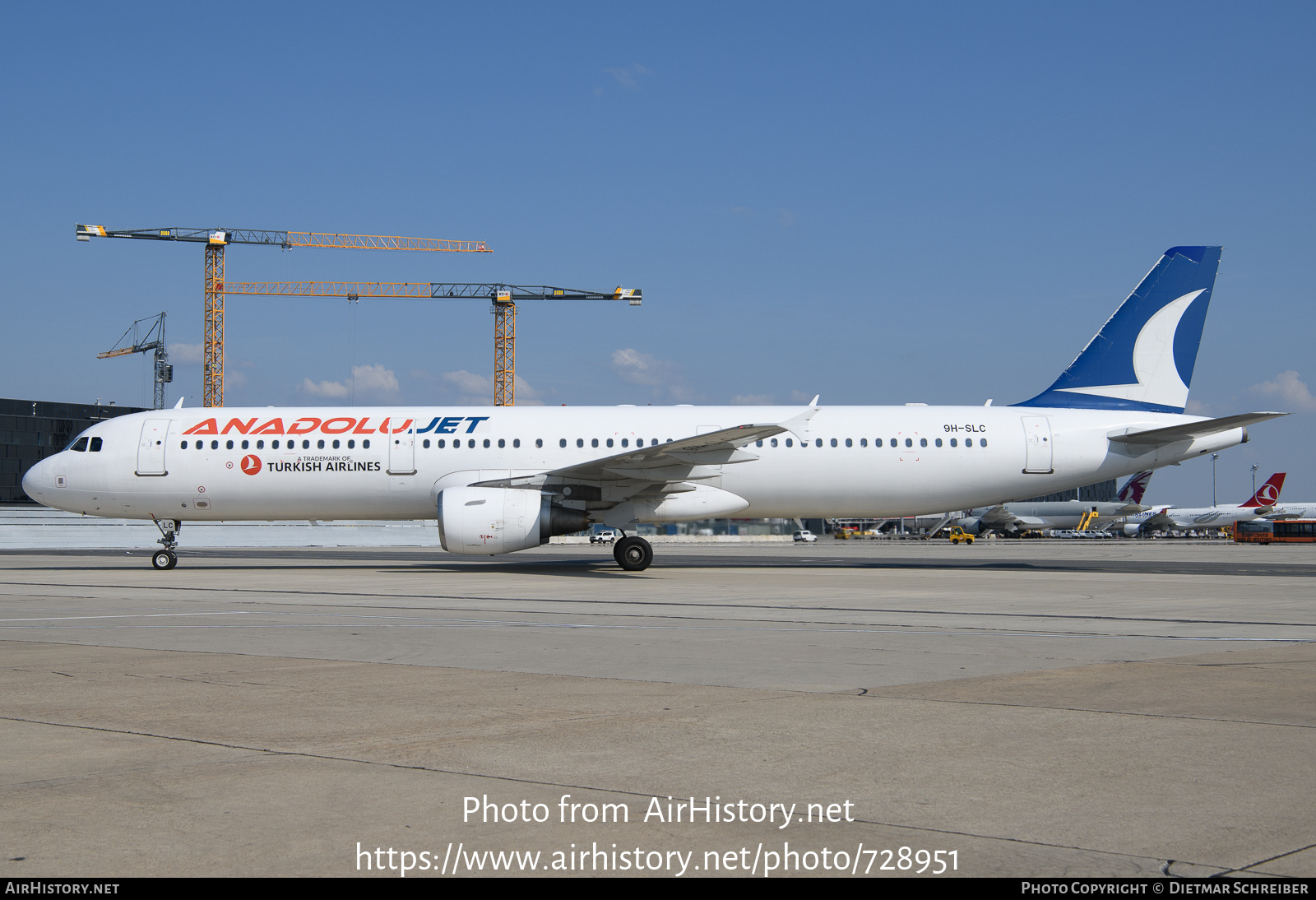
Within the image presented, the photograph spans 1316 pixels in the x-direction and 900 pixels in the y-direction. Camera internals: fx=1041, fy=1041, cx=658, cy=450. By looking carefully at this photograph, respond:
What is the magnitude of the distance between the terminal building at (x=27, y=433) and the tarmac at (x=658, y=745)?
67178 millimetres

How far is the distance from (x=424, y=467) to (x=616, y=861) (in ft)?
73.1

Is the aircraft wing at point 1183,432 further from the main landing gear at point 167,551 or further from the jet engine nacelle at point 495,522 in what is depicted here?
the main landing gear at point 167,551

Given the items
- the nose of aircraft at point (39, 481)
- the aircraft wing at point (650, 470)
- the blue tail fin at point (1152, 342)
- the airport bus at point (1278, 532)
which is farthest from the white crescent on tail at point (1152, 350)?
the airport bus at point (1278, 532)

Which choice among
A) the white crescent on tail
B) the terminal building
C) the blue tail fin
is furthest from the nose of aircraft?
the terminal building

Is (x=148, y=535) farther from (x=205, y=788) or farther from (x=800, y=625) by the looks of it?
(x=205, y=788)

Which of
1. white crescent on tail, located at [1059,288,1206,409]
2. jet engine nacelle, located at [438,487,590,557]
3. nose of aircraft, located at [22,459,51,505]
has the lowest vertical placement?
jet engine nacelle, located at [438,487,590,557]

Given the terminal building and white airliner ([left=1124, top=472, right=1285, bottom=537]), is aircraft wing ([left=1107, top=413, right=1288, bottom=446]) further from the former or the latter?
white airliner ([left=1124, top=472, right=1285, bottom=537])

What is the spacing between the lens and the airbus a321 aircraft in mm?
25250

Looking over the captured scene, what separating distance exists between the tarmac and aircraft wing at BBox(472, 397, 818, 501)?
9938 mm

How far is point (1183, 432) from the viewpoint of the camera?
25.1m

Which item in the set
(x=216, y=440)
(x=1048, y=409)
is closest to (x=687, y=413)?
(x=1048, y=409)

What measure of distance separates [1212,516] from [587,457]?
92.3 metres

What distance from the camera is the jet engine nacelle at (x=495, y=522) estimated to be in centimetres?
2261
